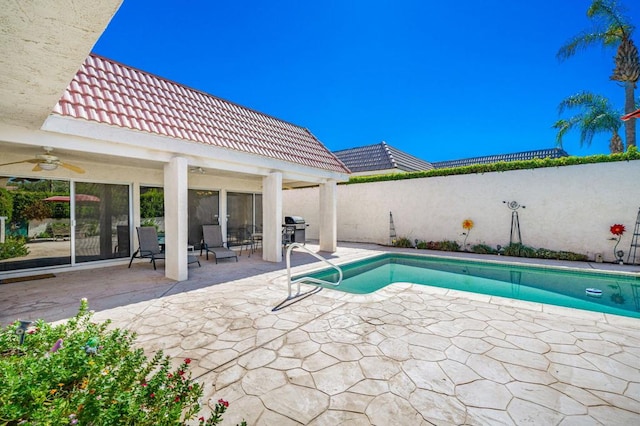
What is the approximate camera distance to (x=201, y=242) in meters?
12.3

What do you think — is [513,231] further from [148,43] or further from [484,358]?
[148,43]

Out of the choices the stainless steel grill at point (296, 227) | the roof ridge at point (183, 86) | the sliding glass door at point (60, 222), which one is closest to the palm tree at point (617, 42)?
the roof ridge at point (183, 86)

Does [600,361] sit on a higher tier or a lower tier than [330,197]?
lower

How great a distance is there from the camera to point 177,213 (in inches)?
298

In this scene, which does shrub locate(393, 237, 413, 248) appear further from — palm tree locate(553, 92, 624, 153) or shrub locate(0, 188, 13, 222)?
shrub locate(0, 188, 13, 222)

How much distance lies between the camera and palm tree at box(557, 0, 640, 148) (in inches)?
539

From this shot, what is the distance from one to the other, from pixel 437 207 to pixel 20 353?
15.0m

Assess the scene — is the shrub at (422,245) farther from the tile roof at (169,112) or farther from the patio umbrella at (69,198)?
the patio umbrella at (69,198)

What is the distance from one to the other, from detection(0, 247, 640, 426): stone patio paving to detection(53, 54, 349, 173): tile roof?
167 inches

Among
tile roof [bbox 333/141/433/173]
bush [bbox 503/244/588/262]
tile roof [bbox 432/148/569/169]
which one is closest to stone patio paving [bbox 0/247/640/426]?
bush [bbox 503/244/588/262]

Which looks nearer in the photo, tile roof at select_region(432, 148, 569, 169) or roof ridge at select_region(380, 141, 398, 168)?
roof ridge at select_region(380, 141, 398, 168)

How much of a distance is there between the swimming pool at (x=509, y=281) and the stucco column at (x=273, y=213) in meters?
2.27

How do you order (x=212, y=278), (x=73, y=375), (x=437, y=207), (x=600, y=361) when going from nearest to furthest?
(x=73, y=375) → (x=600, y=361) → (x=212, y=278) → (x=437, y=207)

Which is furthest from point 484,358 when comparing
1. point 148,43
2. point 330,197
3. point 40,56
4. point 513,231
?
point 148,43
